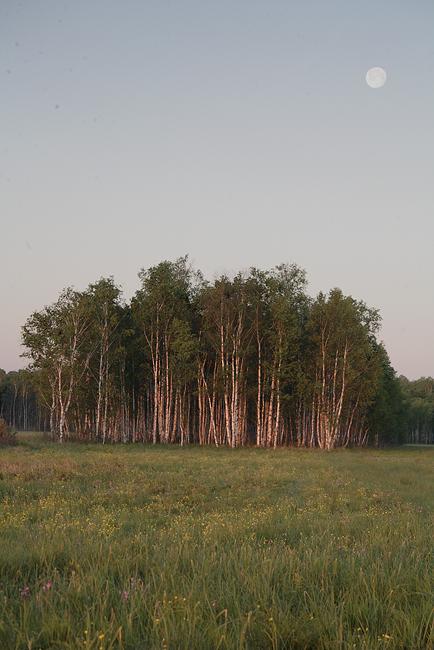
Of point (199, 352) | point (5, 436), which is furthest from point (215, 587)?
point (199, 352)

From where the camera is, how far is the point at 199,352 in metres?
50.1

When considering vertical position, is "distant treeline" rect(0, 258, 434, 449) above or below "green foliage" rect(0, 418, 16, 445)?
above

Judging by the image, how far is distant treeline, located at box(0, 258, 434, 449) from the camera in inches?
1820

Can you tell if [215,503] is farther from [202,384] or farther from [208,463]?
[202,384]

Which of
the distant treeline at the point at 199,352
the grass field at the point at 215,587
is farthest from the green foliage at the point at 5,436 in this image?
the grass field at the point at 215,587

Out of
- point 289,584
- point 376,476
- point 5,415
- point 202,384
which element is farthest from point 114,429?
point 5,415

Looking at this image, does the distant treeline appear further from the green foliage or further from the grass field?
the grass field

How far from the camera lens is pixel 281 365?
48.9 m

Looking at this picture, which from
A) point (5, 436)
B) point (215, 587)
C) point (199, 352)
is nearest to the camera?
point (215, 587)

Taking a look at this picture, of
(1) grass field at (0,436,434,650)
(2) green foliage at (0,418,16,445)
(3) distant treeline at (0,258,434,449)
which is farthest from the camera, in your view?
(3) distant treeline at (0,258,434,449)

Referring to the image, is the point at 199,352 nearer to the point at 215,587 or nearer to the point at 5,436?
the point at 5,436

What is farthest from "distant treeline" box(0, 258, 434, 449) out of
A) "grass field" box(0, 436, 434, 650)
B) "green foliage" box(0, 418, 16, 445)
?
"grass field" box(0, 436, 434, 650)

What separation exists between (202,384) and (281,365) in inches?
354

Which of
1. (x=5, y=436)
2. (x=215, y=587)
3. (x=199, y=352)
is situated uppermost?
(x=199, y=352)
